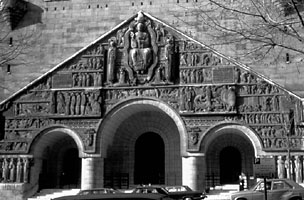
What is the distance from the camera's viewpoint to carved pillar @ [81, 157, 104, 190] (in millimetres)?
22736

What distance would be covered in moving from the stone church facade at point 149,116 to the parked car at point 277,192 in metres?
6.22

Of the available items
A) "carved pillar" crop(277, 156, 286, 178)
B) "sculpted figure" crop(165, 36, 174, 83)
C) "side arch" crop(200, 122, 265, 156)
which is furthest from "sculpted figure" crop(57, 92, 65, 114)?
"carved pillar" crop(277, 156, 286, 178)

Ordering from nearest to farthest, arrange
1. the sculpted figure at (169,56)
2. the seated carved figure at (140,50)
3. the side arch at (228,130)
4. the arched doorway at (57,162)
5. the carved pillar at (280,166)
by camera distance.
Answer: the carved pillar at (280,166) < the side arch at (228,130) < the sculpted figure at (169,56) < the seated carved figure at (140,50) < the arched doorway at (57,162)

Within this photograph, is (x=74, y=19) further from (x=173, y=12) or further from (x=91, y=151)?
(x=91, y=151)

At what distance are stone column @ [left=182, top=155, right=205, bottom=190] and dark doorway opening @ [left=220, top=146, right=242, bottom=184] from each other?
2971 mm

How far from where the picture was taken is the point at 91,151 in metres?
23.0

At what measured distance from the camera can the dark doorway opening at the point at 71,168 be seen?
1020 inches

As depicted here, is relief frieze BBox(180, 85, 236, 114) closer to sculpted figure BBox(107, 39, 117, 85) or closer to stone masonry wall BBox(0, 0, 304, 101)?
sculpted figure BBox(107, 39, 117, 85)

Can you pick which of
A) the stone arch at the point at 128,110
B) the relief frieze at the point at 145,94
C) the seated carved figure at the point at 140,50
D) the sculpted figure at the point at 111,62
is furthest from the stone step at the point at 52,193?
the seated carved figure at the point at 140,50

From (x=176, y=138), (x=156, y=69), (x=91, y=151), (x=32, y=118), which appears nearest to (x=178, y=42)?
(x=156, y=69)

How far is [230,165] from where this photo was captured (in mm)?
25094

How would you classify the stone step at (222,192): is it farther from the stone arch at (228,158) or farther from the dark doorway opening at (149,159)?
the dark doorway opening at (149,159)

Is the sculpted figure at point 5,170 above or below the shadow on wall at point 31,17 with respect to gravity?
below

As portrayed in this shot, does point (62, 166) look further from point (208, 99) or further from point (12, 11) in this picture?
point (12, 11)
